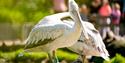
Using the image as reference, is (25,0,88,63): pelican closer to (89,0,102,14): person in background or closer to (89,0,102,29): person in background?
(89,0,102,29): person in background

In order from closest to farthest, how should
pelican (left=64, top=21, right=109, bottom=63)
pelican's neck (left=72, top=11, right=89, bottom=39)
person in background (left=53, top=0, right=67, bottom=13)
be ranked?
pelican's neck (left=72, top=11, right=89, bottom=39) < pelican (left=64, top=21, right=109, bottom=63) < person in background (left=53, top=0, right=67, bottom=13)

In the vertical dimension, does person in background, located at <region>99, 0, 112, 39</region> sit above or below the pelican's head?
below

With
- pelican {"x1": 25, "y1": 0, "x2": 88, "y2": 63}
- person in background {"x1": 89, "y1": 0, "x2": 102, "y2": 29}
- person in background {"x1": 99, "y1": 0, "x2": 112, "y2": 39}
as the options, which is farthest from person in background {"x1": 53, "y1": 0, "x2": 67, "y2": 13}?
pelican {"x1": 25, "y1": 0, "x2": 88, "y2": 63}

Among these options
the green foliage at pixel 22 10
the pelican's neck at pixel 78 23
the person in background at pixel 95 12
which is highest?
the pelican's neck at pixel 78 23

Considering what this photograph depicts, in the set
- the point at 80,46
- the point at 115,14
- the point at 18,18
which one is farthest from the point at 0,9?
the point at 80,46

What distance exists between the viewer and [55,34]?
11586 mm

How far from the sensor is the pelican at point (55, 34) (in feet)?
36.8

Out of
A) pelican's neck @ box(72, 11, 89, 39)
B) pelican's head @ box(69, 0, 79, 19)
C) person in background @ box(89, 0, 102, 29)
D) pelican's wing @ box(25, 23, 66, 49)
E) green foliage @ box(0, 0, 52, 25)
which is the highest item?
pelican's head @ box(69, 0, 79, 19)

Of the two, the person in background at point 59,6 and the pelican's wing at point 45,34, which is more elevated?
the pelican's wing at point 45,34

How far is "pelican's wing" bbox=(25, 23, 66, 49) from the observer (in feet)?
37.8

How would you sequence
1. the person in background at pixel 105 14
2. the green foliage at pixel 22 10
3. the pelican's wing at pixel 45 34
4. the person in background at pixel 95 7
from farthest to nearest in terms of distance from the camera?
1. the green foliage at pixel 22 10
2. the person in background at pixel 95 7
3. the person in background at pixel 105 14
4. the pelican's wing at pixel 45 34

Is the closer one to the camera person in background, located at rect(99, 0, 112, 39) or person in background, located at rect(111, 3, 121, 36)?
person in background, located at rect(99, 0, 112, 39)

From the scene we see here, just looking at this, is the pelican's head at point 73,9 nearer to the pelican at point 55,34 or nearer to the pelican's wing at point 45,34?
the pelican at point 55,34

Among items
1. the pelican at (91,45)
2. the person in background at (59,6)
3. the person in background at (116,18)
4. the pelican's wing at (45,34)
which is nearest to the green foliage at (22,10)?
A: the person in background at (59,6)
